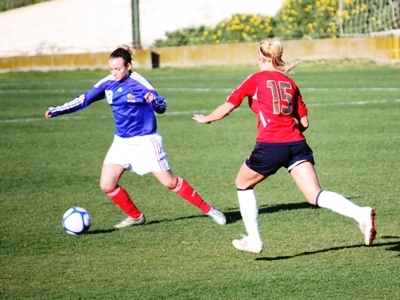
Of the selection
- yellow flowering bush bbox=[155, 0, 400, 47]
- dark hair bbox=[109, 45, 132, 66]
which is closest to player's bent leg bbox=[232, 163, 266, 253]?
dark hair bbox=[109, 45, 132, 66]

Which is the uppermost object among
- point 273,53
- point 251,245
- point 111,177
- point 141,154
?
point 273,53

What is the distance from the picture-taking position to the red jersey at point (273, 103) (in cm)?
684

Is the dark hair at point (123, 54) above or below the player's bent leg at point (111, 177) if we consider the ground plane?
above

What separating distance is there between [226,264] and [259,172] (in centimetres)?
77

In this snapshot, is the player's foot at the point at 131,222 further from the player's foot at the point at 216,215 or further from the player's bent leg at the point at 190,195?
the player's foot at the point at 216,215

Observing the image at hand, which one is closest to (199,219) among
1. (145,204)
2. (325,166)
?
(145,204)

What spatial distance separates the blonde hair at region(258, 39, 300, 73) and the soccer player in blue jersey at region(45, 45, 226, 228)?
1.85m

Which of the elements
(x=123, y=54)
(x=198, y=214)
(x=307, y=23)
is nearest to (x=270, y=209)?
(x=198, y=214)

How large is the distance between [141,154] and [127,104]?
502mm

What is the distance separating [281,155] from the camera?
6844 millimetres

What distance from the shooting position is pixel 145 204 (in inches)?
379

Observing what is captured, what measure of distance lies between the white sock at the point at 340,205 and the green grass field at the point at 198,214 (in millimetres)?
405

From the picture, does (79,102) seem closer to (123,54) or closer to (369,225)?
(123,54)

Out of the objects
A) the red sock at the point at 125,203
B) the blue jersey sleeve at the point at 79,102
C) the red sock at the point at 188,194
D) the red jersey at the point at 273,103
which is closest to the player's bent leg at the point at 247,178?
the red jersey at the point at 273,103
